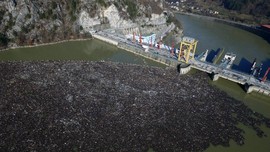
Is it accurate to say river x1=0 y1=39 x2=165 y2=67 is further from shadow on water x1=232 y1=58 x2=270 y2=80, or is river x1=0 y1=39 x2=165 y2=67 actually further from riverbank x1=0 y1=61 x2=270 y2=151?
shadow on water x1=232 y1=58 x2=270 y2=80

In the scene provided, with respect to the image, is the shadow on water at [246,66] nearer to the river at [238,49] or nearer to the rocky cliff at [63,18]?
the river at [238,49]

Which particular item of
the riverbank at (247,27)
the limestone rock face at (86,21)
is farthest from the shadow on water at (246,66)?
the limestone rock face at (86,21)

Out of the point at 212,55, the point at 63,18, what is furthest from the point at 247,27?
the point at 63,18

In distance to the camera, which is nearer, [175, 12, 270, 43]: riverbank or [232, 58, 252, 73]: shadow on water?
[232, 58, 252, 73]: shadow on water

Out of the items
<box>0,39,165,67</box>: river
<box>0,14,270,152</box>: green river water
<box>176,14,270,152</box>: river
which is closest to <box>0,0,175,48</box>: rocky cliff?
<box>0,39,165,67</box>: river

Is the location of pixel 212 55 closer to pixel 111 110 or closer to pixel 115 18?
pixel 115 18
